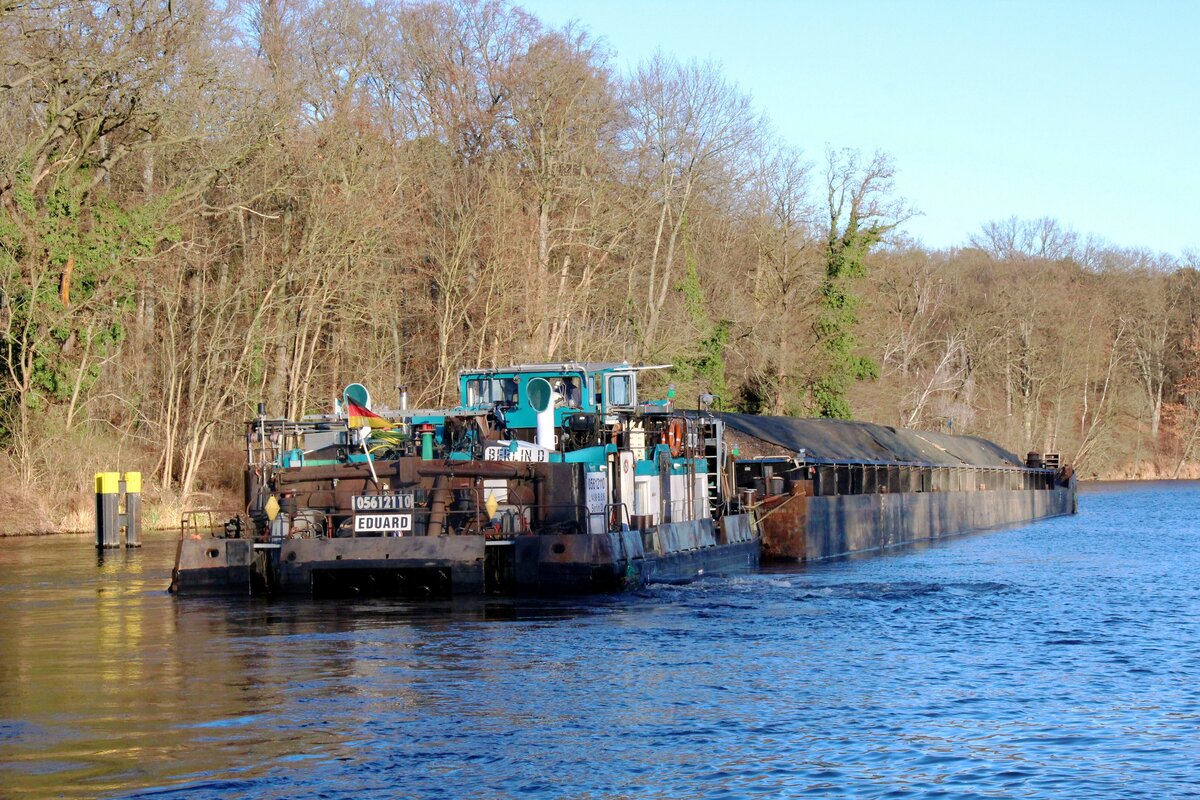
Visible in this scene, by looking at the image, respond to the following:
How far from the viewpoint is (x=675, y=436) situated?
3128cm

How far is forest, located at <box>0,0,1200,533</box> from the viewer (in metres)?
41.9

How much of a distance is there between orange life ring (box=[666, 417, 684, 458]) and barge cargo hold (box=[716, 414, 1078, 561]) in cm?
707

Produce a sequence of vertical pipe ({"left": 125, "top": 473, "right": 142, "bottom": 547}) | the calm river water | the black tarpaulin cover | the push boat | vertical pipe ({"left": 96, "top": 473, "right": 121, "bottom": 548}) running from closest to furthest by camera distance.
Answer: the calm river water → the push boat → vertical pipe ({"left": 96, "top": 473, "right": 121, "bottom": 548}) → vertical pipe ({"left": 125, "top": 473, "right": 142, "bottom": 547}) → the black tarpaulin cover

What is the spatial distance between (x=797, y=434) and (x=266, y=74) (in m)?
19.2

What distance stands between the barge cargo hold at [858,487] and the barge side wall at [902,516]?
Result: 0.09 feet

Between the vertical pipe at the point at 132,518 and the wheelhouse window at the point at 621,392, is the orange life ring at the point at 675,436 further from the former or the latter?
the vertical pipe at the point at 132,518

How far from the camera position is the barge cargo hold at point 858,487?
38.8m

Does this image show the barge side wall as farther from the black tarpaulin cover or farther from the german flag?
the german flag

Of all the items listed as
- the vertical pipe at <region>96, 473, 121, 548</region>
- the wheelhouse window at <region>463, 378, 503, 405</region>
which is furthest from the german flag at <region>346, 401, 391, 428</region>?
the vertical pipe at <region>96, 473, 121, 548</region>

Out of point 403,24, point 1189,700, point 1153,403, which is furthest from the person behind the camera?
point 1153,403

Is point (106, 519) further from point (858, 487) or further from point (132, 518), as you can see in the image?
point (858, 487)

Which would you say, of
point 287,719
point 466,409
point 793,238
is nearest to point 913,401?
point 793,238

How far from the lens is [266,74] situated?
46.6 metres

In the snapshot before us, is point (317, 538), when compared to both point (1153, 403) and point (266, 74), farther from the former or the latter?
point (1153, 403)
